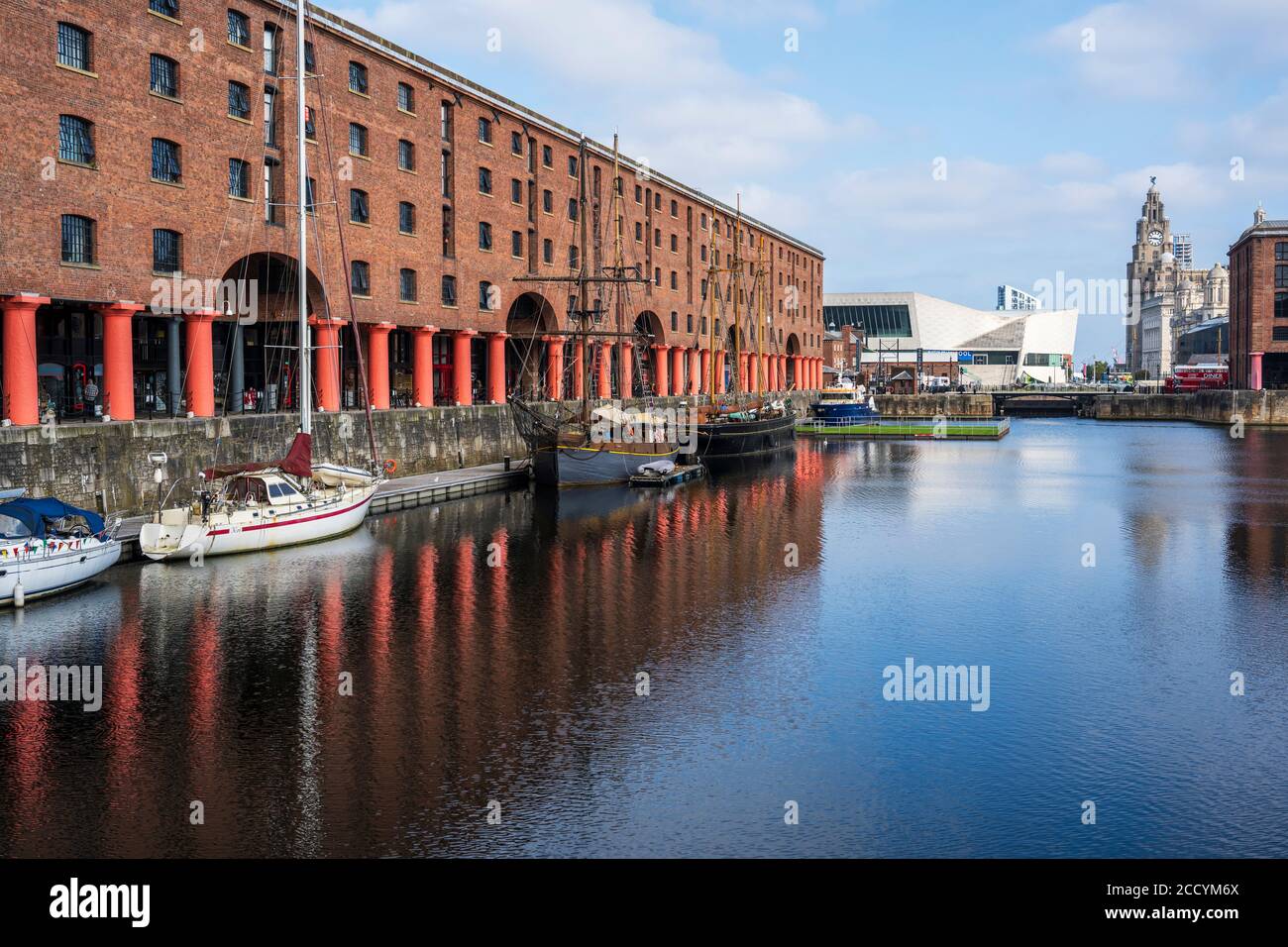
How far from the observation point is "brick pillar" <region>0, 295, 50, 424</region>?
34.6 metres

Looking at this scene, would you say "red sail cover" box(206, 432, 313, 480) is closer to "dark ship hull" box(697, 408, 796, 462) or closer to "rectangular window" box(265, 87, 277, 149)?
"rectangular window" box(265, 87, 277, 149)

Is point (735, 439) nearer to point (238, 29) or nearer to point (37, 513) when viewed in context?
point (238, 29)

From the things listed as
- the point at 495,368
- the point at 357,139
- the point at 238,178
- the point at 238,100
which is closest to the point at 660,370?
the point at 495,368

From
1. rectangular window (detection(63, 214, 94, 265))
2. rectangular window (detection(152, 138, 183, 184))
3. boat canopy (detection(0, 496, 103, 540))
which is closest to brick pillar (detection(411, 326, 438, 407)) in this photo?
rectangular window (detection(152, 138, 183, 184))

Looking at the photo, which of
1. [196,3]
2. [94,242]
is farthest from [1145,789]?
[196,3]

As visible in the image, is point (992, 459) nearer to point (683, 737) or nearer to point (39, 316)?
A: point (39, 316)

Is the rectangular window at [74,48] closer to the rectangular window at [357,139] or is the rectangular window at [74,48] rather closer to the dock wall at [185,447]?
the dock wall at [185,447]

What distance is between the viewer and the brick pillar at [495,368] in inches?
2488

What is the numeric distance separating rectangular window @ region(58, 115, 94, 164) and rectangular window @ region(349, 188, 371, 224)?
14284 mm

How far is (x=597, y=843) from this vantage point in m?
14.0

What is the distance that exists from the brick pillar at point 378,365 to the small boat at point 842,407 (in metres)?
65.7

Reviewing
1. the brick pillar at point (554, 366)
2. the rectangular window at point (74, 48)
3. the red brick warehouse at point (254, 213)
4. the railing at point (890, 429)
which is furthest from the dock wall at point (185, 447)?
the railing at point (890, 429)

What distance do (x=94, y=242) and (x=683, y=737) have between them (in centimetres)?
2925

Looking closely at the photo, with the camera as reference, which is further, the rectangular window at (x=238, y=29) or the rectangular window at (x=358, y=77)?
the rectangular window at (x=358, y=77)
